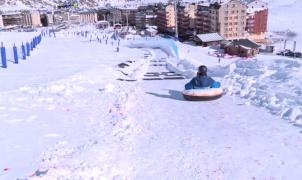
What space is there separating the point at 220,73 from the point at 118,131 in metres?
7.06

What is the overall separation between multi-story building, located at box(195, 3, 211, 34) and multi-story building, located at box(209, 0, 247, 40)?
5.57 ft

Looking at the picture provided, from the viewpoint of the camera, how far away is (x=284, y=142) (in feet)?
25.4

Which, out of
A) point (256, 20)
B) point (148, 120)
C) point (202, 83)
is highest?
point (202, 83)

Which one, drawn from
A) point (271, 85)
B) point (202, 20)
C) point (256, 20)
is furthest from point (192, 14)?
point (271, 85)

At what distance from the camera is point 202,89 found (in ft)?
36.7

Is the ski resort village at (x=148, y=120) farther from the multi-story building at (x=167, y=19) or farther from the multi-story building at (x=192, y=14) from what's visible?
the multi-story building at (x=167, y=19)

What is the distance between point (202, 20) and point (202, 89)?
6075 cm

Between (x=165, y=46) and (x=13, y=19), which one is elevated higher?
(x=165, y=46)

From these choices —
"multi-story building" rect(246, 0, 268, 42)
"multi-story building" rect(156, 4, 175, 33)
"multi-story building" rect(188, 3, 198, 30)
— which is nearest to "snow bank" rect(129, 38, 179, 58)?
"multi-story building" rect(246, 0, 268, 42)

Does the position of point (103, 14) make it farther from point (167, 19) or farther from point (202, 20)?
point (202, 20)

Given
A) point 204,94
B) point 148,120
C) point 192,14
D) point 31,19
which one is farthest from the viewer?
point 31,19

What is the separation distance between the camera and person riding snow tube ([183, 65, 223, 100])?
1109 centimetres

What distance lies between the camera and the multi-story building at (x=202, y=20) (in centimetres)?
6794

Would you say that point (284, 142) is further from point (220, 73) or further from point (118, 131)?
point (220, 73)
